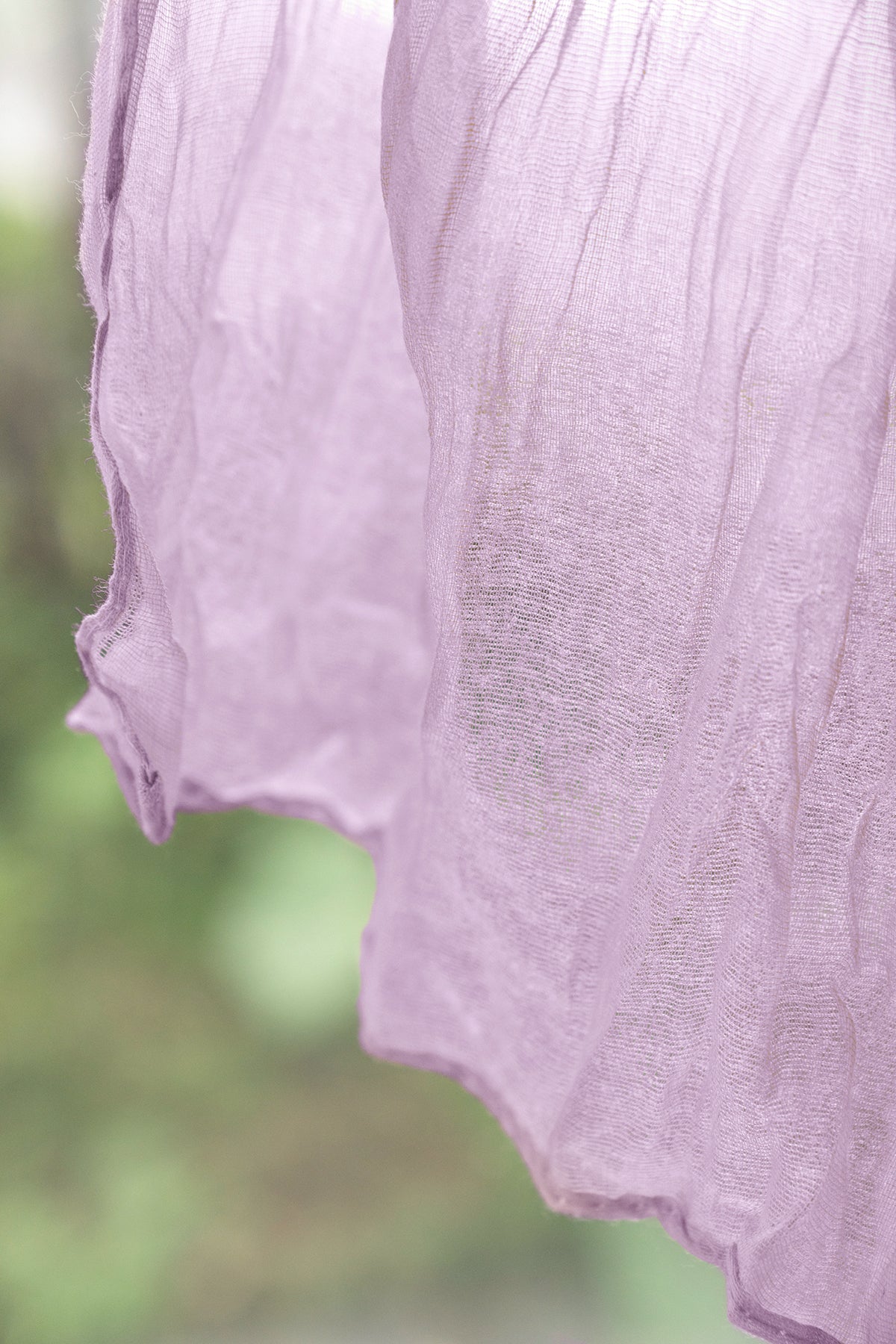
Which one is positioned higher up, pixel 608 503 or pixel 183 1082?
pixel 608 503

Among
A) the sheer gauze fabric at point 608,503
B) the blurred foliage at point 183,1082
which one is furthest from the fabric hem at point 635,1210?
the blurred foliage at point 183,1082

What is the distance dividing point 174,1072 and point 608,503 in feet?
3.17

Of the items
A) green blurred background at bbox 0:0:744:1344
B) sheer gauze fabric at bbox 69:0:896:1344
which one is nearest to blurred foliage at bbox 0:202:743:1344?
green blurred background at bbox 0:0:744:1344

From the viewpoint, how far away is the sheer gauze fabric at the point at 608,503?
0.35 meters

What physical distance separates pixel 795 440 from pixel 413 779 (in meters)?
0.26

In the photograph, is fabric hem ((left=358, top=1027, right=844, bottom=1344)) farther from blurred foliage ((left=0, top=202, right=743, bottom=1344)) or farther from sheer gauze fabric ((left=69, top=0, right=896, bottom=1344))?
blurred foliage ((left=0, top=202, right=743, bottom=1344))

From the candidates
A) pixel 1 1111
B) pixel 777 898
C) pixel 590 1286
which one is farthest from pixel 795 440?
pixel 1 1111

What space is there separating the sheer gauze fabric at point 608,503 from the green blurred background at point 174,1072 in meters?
0.47

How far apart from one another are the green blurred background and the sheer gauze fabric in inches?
18.5

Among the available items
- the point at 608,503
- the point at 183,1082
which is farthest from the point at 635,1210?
the point at 183,1082

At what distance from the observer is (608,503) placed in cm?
39

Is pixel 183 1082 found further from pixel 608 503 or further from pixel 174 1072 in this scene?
pixel 608 503

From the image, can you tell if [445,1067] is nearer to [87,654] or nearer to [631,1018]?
[631,1018]

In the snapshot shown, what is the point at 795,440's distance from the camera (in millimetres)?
354
